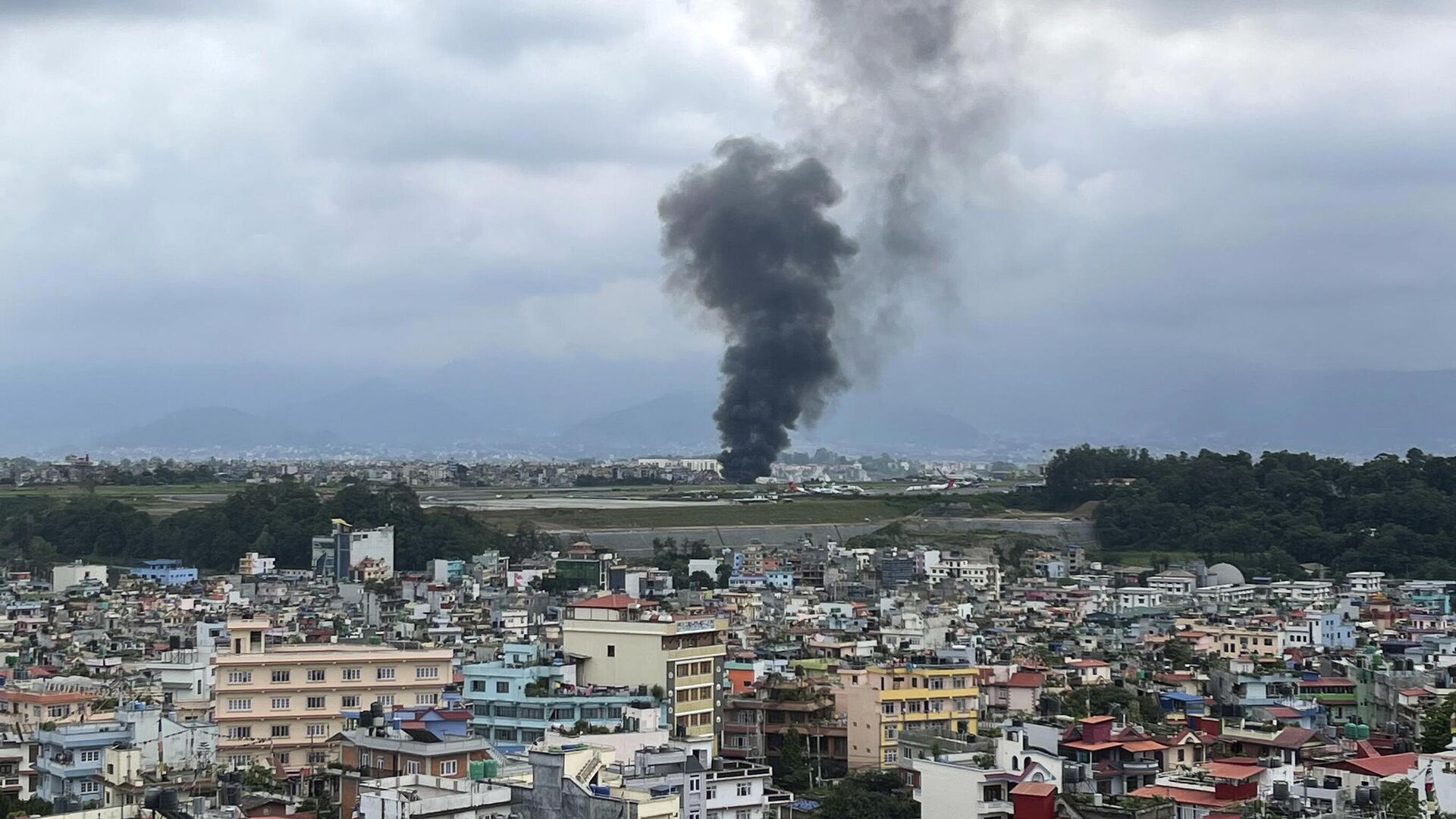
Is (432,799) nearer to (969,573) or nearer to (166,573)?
(969,573)

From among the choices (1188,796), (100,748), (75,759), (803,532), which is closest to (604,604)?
(100,748)

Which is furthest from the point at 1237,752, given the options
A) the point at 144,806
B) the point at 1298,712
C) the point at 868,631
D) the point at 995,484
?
the point at 995,484

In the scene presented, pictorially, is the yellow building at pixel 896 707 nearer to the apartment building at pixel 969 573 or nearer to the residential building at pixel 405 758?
the residential building at pixel 405 758

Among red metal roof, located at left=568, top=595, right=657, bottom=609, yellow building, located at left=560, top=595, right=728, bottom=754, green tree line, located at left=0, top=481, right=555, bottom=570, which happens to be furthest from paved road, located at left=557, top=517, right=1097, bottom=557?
yellow building, located at left=560, top=595, right=728, bottom=754

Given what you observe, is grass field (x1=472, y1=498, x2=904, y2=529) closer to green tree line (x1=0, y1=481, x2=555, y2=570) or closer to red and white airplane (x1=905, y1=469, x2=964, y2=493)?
green tree line (x1=0, y1=481, x2=555, y2=570)

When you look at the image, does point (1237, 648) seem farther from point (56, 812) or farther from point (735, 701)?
point (56, 812)

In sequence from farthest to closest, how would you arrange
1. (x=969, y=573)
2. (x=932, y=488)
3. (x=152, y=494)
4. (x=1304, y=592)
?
(x=932, y=488), (x=152, y=494), (x=969, y=573), (x=1304, y=592)

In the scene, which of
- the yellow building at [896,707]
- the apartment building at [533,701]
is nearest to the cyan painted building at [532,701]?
the apartment building at [533,701]
